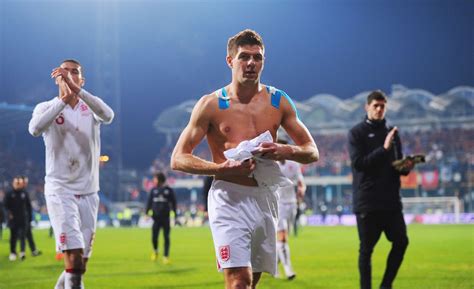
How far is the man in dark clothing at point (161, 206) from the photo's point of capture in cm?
1579

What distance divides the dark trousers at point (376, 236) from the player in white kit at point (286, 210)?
3174 mm

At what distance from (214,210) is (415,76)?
245 feet

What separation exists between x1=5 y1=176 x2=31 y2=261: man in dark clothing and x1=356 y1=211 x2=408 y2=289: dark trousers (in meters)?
11.1

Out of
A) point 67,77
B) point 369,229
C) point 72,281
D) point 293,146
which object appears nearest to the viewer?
point 293,146

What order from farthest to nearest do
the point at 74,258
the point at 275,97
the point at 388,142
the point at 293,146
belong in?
1. the point at 388,142
2. the point at 74,258
3. the point at 275,97
4. the point at 293,146

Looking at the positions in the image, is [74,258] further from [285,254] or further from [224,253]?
[285,254]

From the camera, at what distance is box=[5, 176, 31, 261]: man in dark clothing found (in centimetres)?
1705

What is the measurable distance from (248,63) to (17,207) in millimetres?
13496

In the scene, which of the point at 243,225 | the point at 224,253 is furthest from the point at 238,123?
the point at 224,253

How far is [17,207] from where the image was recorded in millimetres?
17141

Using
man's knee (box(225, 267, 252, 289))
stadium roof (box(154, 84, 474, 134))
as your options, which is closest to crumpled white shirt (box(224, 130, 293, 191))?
man's knee (box(225, 267, 252, 289))

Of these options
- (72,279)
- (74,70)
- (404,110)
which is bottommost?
(72,279)

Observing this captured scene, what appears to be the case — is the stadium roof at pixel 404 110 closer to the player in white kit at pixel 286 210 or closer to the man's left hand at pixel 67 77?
the player in white kit at pixel 286 210

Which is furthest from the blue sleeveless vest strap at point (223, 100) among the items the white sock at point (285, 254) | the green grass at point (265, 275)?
the white sock at point (285, 254)
